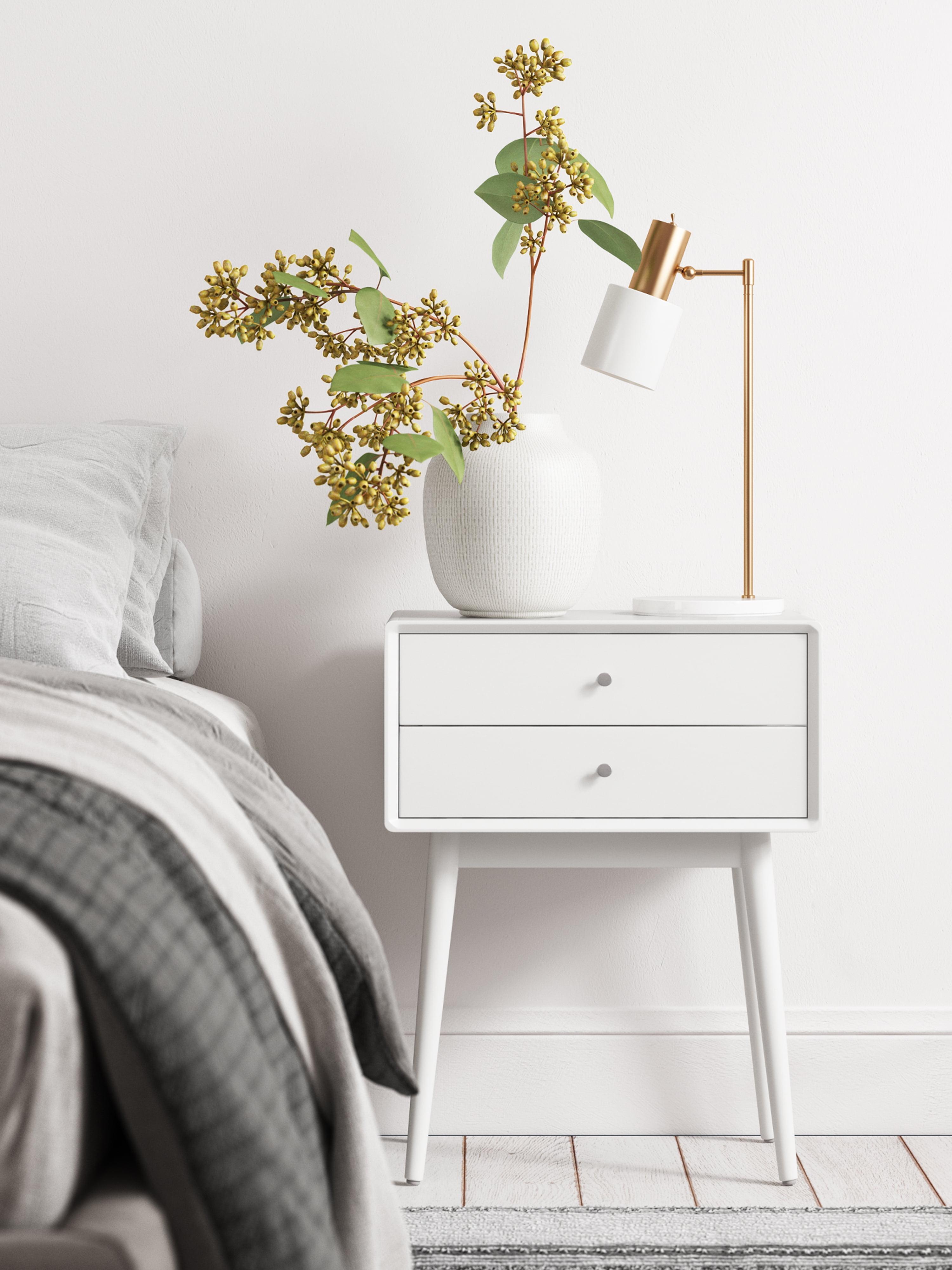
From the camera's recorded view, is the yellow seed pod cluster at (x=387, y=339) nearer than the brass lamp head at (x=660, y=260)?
Yes

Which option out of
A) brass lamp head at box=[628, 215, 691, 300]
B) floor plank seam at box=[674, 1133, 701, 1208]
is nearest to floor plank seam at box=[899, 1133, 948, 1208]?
floor plank seam at box=[674, 1133, 701, 1208]

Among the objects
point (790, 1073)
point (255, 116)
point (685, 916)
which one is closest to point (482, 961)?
point (685, 916)

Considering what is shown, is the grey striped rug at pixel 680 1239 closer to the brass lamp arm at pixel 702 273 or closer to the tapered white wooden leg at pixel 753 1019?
the tapered white wooden leg at pixel 753 1019

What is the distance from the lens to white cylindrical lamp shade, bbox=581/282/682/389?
138 centimetres

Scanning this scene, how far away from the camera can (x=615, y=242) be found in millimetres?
1428

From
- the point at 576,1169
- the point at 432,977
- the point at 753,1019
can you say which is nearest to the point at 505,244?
the point at 432,977

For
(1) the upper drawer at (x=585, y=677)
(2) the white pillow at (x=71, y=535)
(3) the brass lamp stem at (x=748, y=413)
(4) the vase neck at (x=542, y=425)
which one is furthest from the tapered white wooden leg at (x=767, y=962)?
(2) the white pillow at (x=71, y=535)

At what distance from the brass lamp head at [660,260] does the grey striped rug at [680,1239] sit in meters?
1.12

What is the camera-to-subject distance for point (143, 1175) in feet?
1.74

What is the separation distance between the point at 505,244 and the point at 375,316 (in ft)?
0.84

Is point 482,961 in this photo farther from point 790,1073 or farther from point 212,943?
point 212,943

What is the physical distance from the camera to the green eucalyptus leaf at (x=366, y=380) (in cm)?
126

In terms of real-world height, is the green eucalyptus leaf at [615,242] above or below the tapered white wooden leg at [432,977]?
above

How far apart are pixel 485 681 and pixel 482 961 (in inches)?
21.2
